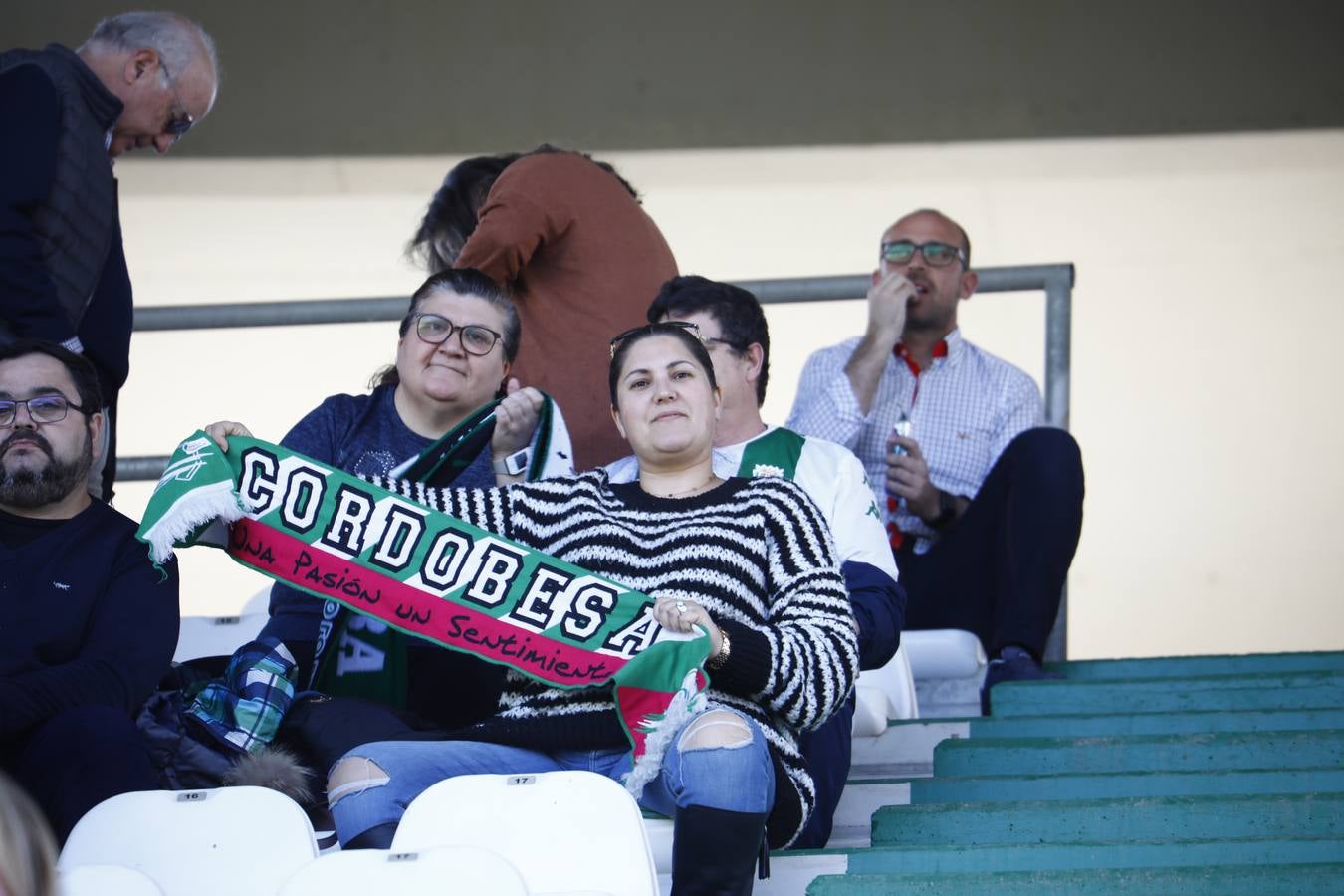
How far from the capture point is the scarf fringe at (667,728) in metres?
A: 2.13

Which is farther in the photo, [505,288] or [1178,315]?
[1178,315]

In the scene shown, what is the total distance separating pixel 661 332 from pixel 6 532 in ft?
3.03

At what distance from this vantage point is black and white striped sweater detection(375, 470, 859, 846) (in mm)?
2264

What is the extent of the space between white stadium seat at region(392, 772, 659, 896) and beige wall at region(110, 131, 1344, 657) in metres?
3.18

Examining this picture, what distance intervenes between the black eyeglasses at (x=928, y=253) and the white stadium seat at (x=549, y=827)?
1914 millimetres

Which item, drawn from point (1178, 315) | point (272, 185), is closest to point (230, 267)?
point (272, 185)

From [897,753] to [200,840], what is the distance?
1.33 metres

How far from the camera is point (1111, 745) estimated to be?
285 centimetres

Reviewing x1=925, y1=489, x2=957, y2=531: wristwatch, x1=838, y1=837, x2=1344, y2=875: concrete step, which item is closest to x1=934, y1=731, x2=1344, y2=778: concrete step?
x1=838, y1=837, x2=1344, y2=875: concrete step

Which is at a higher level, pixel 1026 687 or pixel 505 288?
pixel 505 288

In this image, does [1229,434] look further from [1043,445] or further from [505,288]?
[505,288]

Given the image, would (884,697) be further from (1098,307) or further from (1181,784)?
(1098,307)

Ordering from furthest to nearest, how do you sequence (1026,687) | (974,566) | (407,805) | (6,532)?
1. (974,566)
2. (1026,687)
3. (6,532)
4. (407,805)

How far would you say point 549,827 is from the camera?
2.01 m
